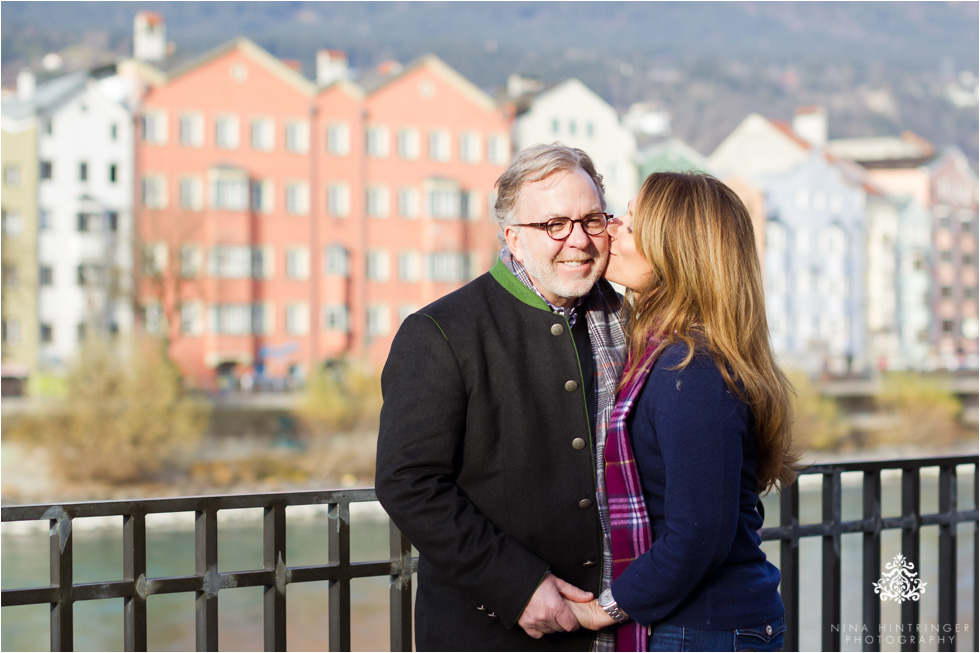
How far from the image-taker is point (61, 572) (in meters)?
2.36

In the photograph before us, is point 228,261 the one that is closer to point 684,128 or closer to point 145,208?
point 145,208

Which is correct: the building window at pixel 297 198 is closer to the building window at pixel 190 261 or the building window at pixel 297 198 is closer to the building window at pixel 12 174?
the building window at pixel 190 261

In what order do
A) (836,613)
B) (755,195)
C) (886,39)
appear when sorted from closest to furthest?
(836,613) → (755,195) → (886,39)

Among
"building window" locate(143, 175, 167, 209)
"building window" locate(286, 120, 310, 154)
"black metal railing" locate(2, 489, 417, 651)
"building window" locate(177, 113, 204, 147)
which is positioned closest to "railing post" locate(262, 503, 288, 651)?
"black metal railing" locate(2, 489, 417, 651)

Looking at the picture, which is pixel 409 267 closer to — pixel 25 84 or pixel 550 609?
pixel 25 84

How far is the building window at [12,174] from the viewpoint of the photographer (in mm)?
35281

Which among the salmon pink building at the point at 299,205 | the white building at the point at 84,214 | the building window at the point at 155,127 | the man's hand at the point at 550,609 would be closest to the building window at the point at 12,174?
the white building at the point at 84,214

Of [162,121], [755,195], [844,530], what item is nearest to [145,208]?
[162,121]

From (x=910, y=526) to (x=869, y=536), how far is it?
164 mm

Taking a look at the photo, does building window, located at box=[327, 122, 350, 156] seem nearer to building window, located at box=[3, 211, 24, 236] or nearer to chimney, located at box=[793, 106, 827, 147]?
building window, located at box=[3, 211, 24, 236]

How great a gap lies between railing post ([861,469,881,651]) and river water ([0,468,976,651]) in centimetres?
1244

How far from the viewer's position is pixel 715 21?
132000mm

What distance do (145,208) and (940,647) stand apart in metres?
34.8

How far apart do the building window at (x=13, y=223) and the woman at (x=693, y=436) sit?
118ft
